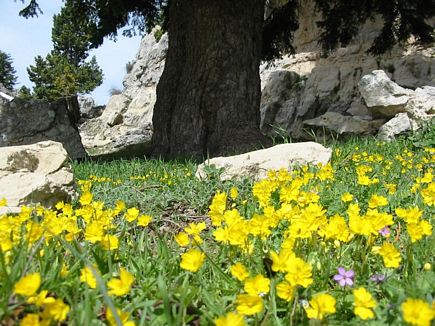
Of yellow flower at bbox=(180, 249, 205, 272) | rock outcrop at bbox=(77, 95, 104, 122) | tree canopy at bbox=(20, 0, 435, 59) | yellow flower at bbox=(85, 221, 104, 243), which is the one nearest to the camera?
yellow flower at bbox=(180, 249, 205, 272)

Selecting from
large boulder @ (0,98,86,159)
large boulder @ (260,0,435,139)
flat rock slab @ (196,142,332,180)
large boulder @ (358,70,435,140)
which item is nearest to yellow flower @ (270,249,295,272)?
flat rock slab @ (196,142,332,180)

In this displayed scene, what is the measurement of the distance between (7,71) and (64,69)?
63.5 feet

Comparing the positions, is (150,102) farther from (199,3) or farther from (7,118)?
(199,3)

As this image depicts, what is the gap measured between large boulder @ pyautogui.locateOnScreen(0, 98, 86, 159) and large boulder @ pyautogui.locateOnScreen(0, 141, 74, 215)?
6.04m

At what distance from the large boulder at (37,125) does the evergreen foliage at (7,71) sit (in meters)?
51.5

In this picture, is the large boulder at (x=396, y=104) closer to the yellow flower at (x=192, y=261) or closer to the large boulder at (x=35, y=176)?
the large boulder at (x=35, y=176)

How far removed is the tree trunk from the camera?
6.64 metres

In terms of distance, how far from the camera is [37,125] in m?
10.1

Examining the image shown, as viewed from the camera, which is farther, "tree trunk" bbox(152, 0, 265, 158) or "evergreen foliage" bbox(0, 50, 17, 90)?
"evergreen foliage" bbox(0, 50, 17, 90)

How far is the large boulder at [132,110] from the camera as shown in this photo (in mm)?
21297

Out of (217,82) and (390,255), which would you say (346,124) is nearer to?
(217,82)

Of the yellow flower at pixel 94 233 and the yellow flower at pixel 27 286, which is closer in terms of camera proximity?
the yellow flower at pixel 27 286

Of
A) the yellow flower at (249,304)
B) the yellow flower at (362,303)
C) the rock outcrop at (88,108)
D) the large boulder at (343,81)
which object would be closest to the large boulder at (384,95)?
the large boulder at (343,81)

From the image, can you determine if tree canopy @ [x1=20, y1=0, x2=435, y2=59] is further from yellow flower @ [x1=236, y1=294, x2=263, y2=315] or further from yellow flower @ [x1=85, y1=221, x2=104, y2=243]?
yellow flower @ [x1=236, y1=294, x2=263, y2=315]
